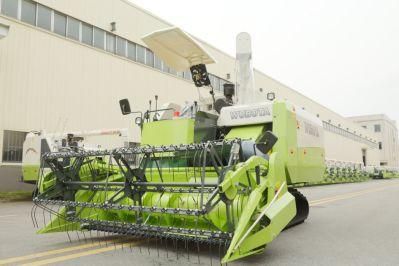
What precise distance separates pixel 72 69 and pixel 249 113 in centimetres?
1353

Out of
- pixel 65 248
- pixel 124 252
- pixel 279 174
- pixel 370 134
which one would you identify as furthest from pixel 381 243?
pixel 370 134

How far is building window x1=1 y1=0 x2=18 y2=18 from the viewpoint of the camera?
15.6 metres

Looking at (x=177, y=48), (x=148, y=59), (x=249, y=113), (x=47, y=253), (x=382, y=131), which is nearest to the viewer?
(x=47, y=253)

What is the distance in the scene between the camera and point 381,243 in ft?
20.4

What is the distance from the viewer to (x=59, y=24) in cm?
1786

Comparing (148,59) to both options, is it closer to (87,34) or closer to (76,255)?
(87,34)

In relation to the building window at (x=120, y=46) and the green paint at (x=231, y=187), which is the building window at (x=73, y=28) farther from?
the green paint at (x=231, y=187)

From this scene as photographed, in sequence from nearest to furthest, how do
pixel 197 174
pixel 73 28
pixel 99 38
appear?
1. pixel 197 174
2. pixel 73 28
3. pixel 99 38

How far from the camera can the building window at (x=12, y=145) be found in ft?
50.1

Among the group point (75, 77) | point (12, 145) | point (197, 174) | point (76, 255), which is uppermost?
point (75, 77)

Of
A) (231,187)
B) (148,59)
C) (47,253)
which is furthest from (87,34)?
(231,187)

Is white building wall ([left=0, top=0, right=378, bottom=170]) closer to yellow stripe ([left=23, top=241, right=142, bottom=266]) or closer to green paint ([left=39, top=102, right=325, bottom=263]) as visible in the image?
green paint ([left=39, top=102, right=325, bottom=263])

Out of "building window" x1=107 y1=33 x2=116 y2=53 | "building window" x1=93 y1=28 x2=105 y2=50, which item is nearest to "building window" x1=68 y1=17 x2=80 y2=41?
"building window" x1=93 y1=28 x2=105 y2=50

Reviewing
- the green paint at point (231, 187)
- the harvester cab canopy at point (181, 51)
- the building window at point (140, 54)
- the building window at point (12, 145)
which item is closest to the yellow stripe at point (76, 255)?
the green paint at point (231, 187)
